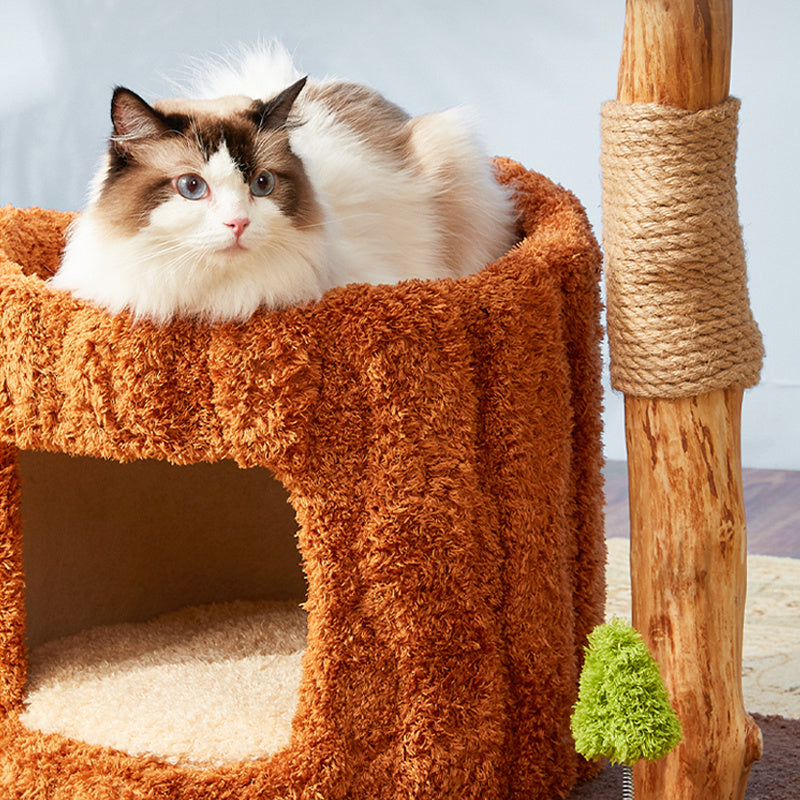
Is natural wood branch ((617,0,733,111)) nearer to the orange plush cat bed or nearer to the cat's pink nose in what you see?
the orange plush cat bed

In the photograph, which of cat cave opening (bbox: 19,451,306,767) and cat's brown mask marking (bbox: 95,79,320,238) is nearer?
cat's brown mask marking (bbox: 95,79,320,238)

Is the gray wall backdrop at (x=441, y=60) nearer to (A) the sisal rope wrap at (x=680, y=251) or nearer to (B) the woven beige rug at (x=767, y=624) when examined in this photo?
(B) the woven beige rug at (x=767, y=624)

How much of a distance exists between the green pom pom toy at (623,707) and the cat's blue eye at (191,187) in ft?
2.00

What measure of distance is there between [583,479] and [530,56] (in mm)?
1638

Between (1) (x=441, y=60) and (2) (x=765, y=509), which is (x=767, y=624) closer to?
(2) (x=765, y=509)

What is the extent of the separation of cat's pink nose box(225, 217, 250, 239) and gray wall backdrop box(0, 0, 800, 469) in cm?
176

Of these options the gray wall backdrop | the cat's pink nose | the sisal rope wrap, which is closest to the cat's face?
the cat's pink nose

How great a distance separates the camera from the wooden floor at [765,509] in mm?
3094

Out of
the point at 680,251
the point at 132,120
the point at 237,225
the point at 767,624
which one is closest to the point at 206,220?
the point at 237,225

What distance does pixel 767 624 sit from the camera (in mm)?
2352

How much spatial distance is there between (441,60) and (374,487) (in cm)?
186

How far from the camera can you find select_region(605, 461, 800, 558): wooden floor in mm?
3094

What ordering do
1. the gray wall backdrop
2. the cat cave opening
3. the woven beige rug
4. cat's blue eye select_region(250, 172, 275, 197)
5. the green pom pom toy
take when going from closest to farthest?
the green pom pom toy < cat's blue eye select_region(250, 172, 275, 197) < the cat cave opening < the woven beige rug < the gray wall backdrop

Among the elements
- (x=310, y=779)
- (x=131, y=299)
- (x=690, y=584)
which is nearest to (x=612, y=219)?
(x=690, y=584)
